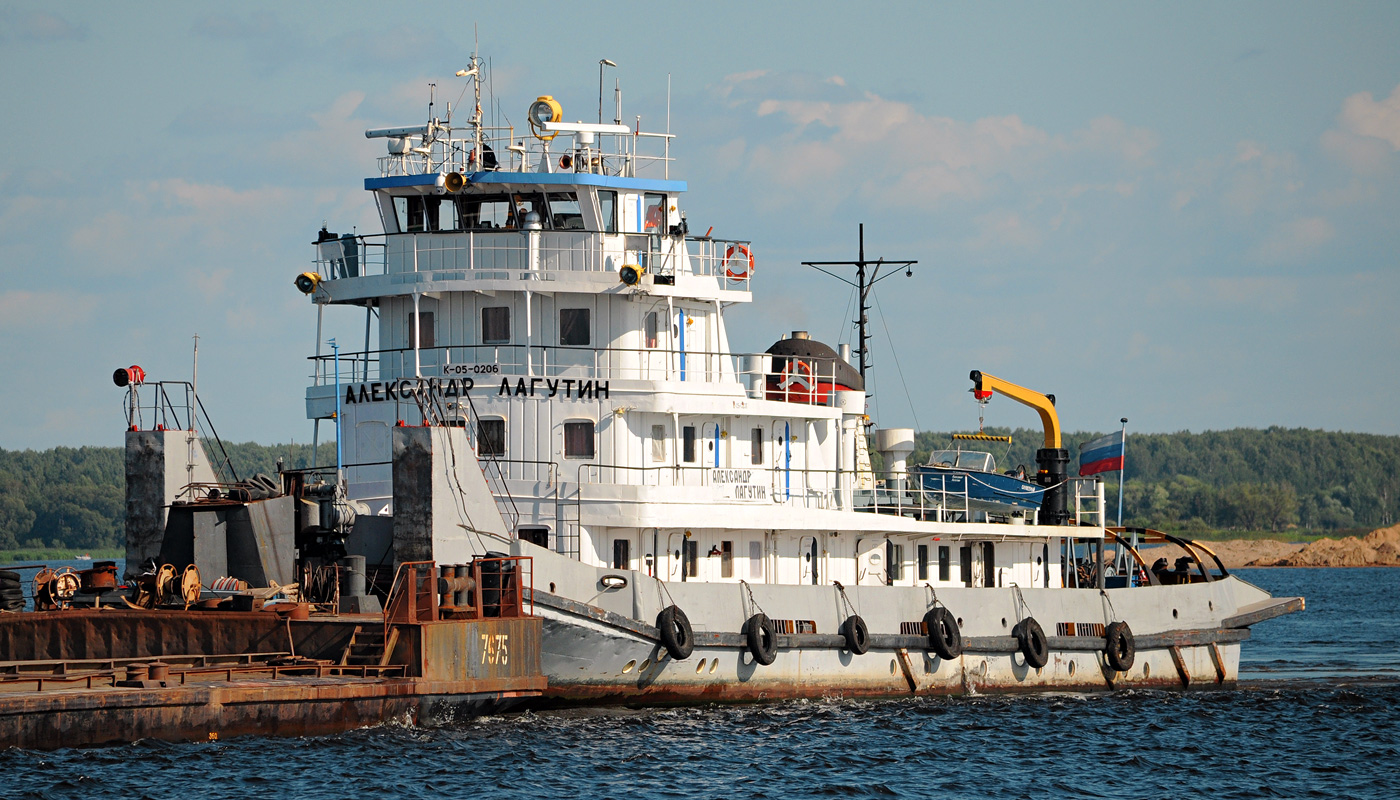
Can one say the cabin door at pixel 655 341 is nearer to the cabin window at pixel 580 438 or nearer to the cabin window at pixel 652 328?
the cabin window at pixel 652 328

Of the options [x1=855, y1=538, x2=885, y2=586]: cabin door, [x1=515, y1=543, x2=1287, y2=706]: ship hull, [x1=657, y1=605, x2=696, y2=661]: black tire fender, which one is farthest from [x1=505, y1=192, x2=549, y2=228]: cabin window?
[x1=855, y1=538, x2=885, y2=586]: cabin door

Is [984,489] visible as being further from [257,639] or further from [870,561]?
[257,639]

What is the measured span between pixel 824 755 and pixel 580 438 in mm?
5900

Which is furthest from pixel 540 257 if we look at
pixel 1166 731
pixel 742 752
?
pixel 1166 731

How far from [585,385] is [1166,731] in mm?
9922

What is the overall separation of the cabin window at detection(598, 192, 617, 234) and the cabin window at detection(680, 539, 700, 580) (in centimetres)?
490

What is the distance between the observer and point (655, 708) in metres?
23.3

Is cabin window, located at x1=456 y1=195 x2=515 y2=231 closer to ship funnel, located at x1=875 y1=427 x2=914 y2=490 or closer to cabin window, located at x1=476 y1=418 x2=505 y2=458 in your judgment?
cabin window, located at x1=476 y1=418 x2=505 y2=458

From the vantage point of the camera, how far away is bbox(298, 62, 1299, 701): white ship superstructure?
2261 centimetres

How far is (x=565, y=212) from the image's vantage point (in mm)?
25266

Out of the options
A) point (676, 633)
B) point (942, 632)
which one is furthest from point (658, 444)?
point (942, 632)

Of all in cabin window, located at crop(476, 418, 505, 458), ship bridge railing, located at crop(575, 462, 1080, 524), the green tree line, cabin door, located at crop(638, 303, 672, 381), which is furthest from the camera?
the green tree line

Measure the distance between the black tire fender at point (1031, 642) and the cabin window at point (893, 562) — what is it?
2006mm

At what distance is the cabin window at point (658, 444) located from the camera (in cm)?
2438
